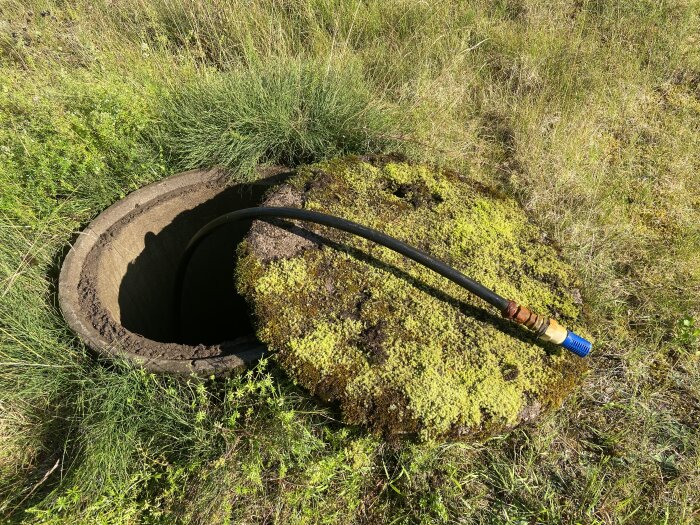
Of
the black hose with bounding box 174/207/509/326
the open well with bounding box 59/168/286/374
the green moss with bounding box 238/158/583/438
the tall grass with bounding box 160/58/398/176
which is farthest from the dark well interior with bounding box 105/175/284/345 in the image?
the green moss with bounding box 238/158/583/438

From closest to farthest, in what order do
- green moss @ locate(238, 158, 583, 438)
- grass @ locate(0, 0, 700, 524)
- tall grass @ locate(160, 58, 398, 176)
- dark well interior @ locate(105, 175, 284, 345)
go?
1. green moss @ locate(238, 158, 583, 438)
2. grass @ locate(0, 0, 700, 524)
3. dark well interior @ locate(105, 175, 284, 345)
4. tall grass @ locate(160, 58, 398, 176)

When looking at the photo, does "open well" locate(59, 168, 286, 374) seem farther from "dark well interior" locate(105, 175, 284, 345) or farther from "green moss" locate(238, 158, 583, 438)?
"green moss" locate(238, 158, 583, 438)

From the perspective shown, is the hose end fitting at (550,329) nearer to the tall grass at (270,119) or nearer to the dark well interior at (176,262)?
the dark well interior at (176,262)

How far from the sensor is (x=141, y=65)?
10.4 feet

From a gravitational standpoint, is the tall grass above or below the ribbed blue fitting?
above

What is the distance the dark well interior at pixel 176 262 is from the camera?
7.93 feet

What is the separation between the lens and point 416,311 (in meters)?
1.81

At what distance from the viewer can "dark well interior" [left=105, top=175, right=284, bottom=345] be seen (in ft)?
7.93

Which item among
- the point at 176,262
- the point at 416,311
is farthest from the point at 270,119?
the point at 416,311

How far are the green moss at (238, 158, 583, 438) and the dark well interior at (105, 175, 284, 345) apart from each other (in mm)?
565

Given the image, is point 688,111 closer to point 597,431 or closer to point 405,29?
point 405,29

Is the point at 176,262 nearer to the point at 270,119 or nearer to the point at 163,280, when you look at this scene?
the point at 163,280

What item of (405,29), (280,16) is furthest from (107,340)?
(405,29)

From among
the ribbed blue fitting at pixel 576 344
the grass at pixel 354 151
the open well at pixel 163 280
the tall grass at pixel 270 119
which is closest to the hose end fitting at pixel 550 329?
the ribbed blue fitting at pixel 576 344
